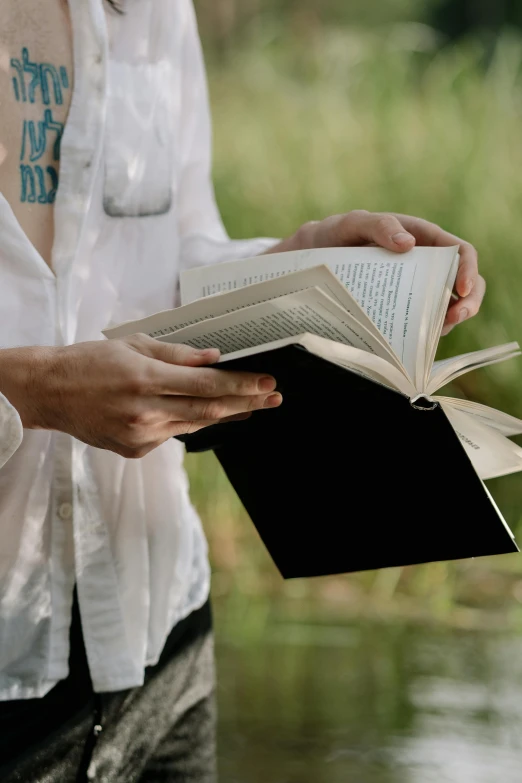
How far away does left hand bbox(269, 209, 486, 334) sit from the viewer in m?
0.90

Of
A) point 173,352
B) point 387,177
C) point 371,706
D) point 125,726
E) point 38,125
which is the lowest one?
point 371,706

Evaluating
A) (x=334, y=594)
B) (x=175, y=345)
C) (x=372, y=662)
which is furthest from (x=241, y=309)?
(x=334, y=594)

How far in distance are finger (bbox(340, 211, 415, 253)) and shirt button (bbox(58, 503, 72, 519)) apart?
1.41 ft

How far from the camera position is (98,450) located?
1.04 meters

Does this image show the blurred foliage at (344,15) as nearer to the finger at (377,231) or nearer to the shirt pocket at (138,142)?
the shirt pocket at (138,142)

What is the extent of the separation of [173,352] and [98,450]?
0.35 meters

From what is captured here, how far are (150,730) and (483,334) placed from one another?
6.01ft

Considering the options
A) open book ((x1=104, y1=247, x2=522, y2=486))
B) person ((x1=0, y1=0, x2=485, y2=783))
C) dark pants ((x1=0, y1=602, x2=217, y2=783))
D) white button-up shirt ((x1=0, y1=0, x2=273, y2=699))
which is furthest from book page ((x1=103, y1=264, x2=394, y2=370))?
dark pants ((x1=0, y1=602, x2=217, y2=783))

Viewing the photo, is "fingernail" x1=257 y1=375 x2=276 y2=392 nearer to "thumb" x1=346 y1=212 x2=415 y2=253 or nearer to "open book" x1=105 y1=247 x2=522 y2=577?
"open book" x1=105 y1=247 x2=522 y2=577

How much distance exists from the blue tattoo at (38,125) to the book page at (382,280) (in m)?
0.19

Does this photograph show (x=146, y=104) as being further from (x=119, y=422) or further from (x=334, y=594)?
(x=334, y=594)

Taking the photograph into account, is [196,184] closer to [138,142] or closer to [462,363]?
[138,142]

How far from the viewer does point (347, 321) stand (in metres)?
0.73

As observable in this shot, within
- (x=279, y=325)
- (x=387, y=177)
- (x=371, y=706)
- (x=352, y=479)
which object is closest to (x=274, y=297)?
(x=279, y=325)
